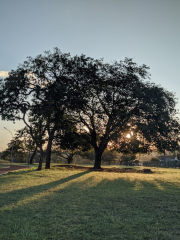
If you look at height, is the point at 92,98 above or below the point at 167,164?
above

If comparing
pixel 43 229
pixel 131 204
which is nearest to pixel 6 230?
pixel 43 229

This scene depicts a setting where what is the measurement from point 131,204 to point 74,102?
1924cm

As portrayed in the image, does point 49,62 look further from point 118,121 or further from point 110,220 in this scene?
point 110,220

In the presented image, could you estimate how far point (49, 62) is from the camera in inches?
1145

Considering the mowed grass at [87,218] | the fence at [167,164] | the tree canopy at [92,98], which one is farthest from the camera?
the fence at [167,164]

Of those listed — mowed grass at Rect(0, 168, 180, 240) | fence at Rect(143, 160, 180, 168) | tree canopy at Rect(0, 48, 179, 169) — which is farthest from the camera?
fence at Rect(143, 160, 180, 168)

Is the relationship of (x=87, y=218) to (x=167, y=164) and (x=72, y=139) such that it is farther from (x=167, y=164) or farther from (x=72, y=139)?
(x=167, y=164)

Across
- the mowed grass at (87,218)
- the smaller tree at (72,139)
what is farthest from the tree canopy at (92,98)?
the mowed grass at (87,218)

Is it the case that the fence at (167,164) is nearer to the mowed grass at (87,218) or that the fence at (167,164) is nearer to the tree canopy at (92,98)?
the tree canopy at (92,98)

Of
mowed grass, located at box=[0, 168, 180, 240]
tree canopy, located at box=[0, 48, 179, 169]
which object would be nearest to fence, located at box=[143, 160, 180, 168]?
tree canopy, located at box=[0, 48, 179, 169]

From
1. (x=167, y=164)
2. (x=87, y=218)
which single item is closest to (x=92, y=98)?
(x=87, y=218)

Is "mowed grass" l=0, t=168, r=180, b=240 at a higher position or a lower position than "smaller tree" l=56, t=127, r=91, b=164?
lower

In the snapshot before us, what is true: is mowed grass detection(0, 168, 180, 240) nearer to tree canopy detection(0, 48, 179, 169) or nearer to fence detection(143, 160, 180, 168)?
tree canopy detection(0, 48, 179, 169)

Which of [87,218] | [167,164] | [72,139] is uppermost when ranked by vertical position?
[72,139]
